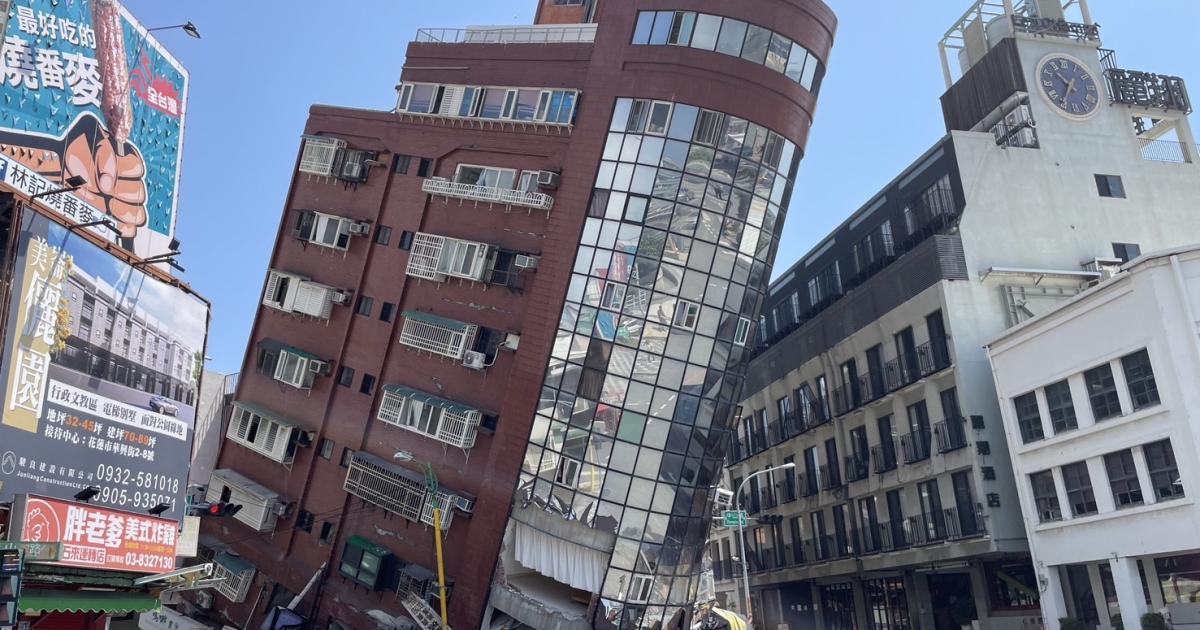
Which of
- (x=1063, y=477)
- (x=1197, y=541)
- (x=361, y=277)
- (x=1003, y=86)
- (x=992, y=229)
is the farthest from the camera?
(x=1003, y=86)

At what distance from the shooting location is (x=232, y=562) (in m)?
40.6

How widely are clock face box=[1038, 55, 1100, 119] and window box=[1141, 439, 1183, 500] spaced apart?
21.7m

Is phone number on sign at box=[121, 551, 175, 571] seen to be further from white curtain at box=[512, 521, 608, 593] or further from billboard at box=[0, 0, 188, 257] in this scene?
billboard at box=[0, 0, 188, 257]

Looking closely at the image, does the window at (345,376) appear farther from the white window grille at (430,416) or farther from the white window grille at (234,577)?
the white window grille at (234,577)

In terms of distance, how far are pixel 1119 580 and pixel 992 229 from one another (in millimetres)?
17438

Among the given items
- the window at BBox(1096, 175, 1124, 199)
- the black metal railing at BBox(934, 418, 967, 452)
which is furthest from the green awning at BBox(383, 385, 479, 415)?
the window at BBox(1096, 175, 1124, 199)

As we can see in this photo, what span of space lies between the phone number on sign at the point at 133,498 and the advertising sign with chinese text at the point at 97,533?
66cm

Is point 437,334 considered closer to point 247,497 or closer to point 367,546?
point 367,546

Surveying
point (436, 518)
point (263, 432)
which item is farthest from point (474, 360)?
point (263, 432)

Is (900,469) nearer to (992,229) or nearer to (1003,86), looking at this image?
(992,229)

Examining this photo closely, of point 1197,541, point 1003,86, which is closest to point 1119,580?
point 1197,541

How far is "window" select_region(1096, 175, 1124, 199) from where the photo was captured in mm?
46938

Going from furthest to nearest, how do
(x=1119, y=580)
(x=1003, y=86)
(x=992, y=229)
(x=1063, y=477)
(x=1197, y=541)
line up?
(x=1003, y=86)
(x=992, y=229)
(x=1063, y=477)
(x=1119, y=580)
(x=1197, y=541)

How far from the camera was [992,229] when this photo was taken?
147 ft
